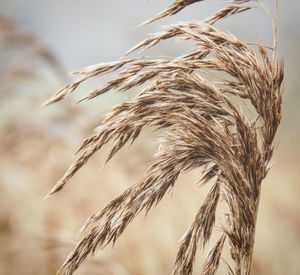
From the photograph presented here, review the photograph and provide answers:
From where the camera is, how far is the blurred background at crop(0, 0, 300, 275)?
1994mm

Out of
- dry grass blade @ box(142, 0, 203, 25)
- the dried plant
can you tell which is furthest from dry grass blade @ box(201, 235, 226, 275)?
dry grass blade @ box(142, 0, 203, 25)

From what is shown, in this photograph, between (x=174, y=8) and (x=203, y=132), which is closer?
(x=203, y=132)

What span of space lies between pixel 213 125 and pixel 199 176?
213 mm

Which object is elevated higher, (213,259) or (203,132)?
(203,132)

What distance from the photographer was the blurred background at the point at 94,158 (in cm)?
199

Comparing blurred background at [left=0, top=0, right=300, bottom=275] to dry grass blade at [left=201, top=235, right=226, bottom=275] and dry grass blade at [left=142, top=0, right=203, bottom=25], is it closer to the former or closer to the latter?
dry grass blade at [left=142, top=0, right=203, bottom=25]

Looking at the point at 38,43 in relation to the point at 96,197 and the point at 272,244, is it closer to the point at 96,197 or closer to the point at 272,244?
the point at 96,197

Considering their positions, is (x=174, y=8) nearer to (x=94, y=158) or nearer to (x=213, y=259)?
(x=94, y=158)

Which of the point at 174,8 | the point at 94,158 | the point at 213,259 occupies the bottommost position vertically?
the point at 213,259

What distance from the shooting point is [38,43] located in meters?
2.14

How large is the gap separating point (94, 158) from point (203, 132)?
44 cm

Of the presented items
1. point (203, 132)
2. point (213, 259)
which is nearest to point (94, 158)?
point (203, 132)

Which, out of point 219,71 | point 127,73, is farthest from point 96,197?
point 219,71

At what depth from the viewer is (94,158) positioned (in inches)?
80.4
